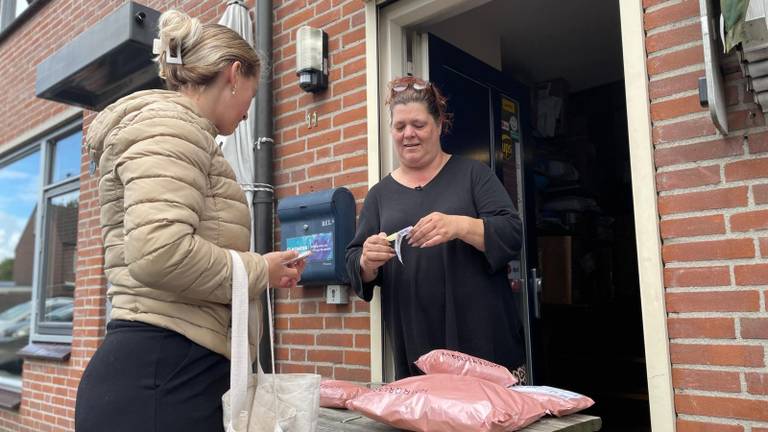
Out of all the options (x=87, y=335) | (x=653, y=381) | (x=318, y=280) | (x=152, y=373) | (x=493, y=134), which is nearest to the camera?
(x=152, y=373)

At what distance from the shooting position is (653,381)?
186 centimetres

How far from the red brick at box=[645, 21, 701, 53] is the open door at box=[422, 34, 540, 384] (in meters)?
1.22

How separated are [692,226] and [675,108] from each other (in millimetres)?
388

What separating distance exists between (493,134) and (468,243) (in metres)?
1.70

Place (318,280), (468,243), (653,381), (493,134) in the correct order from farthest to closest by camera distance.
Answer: (493,134), (318,280), (468,243), (653,381)

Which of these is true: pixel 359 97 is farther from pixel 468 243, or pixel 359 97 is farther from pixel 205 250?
pixel 205 250

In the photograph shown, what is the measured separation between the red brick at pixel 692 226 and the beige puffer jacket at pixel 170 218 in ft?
4.21

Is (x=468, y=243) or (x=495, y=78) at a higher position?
(x=495, y=78)

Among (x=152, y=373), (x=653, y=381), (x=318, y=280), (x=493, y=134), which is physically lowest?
(x=653, y=381)

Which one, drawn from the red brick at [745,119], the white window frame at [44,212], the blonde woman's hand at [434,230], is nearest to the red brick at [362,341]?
the blonde woman's hand at [434,230]

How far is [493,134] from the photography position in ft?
11.7

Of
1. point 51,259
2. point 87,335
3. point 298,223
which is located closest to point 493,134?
point 298,223

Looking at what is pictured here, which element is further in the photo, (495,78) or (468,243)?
(495,78)

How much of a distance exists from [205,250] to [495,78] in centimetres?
272
